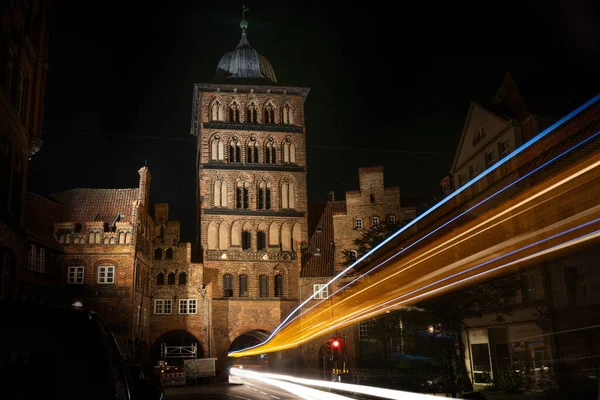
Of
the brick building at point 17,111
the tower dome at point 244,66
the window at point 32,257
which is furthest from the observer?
the tower dome at point 244,66

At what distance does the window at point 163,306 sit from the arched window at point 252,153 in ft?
42.6

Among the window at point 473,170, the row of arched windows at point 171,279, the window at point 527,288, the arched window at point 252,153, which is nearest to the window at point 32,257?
the row of arched windows at point 171,279

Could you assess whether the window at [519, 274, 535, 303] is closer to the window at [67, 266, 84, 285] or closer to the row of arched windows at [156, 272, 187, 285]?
the window at [67, 266, 84, 285]

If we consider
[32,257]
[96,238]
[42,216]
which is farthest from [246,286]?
[32,257]

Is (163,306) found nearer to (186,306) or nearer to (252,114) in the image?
(186,306)

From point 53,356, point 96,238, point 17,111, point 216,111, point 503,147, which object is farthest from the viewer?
point 216,111

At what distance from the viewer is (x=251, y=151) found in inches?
2148

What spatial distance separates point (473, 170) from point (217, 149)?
26010 mm

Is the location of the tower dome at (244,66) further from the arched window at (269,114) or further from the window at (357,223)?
the window at (357,223)

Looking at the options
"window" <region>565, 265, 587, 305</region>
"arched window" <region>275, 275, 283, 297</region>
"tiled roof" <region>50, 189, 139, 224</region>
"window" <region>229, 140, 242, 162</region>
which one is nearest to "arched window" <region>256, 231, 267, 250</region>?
Result: "arched window" <region>275, 275, 283, 297</region>

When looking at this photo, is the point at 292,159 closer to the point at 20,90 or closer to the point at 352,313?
the point at 352,313

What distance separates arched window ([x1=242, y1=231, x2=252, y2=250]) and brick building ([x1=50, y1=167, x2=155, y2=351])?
309 inches

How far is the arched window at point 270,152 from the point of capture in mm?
54625

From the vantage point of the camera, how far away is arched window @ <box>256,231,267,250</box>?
52.6 meters
